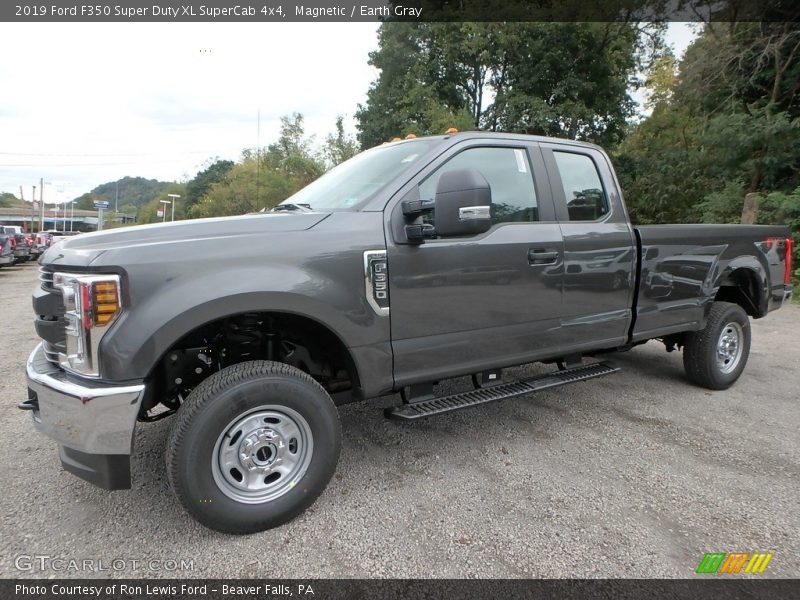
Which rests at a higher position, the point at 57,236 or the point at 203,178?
the point at 203,178

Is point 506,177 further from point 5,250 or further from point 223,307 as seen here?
point 5,250

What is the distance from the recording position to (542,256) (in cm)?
323

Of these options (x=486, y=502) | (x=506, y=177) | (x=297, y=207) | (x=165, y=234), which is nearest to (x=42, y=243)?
(x=297, y=207)

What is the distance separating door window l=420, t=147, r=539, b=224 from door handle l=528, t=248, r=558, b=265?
0.72ft

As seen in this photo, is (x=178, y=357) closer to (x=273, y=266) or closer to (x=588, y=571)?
(x=273, y=266)

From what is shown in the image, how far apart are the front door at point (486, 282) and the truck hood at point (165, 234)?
585mm

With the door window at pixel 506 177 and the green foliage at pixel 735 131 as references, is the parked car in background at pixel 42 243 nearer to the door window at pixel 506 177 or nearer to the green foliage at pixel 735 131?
the green foliage at pixel 735 131

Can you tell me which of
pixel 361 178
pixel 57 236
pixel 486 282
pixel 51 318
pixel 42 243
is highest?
pixel 42 243

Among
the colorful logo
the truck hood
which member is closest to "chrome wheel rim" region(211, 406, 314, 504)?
the truck hood

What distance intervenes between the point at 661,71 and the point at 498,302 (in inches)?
1152

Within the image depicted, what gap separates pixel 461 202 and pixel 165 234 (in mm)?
1403

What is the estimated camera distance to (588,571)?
220cm

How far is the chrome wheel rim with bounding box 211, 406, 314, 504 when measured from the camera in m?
2.38

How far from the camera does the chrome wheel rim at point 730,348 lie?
4.57 meters
